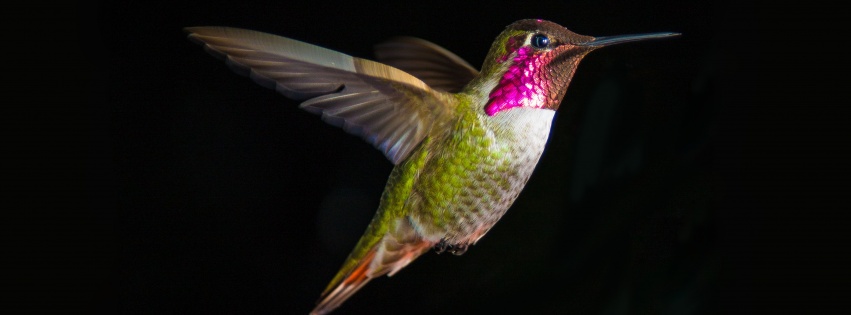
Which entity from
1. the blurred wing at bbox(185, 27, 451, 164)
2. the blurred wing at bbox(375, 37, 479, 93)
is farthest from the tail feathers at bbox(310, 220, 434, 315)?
the blurred wing at bbox(375, 37, 479, 93)

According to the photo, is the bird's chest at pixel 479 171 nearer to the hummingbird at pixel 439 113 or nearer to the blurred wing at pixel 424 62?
the hummingbird at pixel 439 113

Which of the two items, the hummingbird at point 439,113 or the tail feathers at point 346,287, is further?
the tail feathers at point 346,287

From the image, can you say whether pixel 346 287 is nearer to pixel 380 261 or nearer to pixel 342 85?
pixel 380 261

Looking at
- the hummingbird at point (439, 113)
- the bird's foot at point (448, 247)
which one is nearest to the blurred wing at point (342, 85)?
Result: the hummingbird at point (439, 113)

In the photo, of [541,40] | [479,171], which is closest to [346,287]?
[479,171]

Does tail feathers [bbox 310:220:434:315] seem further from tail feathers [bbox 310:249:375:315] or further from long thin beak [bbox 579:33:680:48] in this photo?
long thin beak [bbox 579:33:680:48]

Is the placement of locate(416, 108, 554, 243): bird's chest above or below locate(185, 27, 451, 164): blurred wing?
below

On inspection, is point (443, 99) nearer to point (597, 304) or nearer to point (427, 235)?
point (427, 235)
